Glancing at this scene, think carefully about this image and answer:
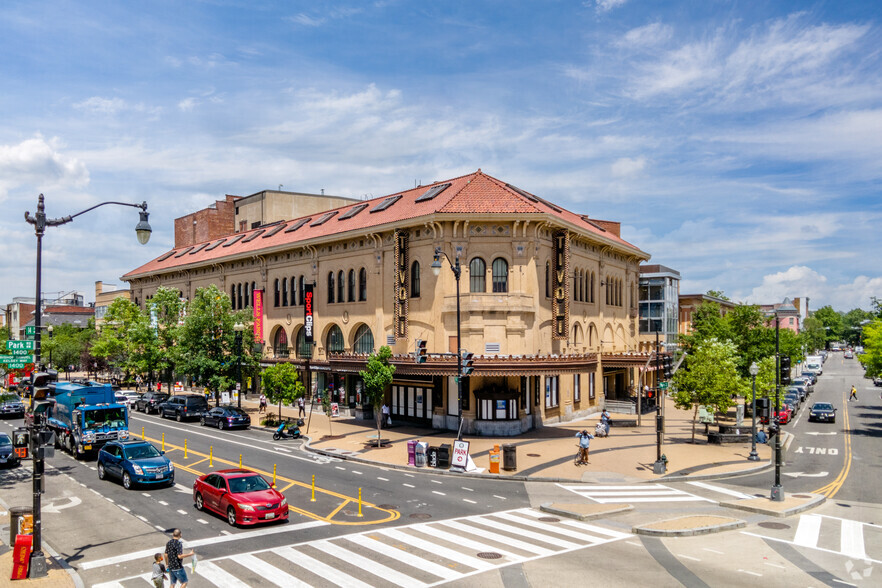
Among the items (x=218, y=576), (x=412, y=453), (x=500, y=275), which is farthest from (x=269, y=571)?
(x=500, y=275)

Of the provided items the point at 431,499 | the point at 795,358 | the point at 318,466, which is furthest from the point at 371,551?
the point at 795,358

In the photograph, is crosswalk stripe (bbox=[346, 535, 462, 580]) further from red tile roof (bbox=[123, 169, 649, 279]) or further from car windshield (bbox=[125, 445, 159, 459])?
red tile roof (bbox=[123, 169, 649, 279])

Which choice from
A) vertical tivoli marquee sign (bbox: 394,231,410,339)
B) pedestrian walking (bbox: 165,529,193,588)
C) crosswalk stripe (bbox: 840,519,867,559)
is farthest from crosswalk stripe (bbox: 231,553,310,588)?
vertical tivoli marquee sign (bbox: 394,231,410,339)

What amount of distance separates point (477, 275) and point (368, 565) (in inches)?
946

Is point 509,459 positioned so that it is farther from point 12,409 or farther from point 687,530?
point 12,409

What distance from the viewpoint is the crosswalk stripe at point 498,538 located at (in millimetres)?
16431

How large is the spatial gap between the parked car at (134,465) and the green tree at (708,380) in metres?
24.9

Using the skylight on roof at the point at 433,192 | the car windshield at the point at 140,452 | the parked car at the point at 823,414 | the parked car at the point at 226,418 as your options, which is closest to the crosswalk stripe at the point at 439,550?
the car windshield at the point at 140,452

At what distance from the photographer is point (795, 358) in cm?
6806

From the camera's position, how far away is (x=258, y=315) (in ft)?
176

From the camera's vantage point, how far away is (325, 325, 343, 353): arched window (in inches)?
1839

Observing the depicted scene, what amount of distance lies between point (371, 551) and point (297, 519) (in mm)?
3988

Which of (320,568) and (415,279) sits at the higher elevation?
(415,279)

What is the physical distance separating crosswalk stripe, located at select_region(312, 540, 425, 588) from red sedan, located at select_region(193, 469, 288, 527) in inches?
87.3
